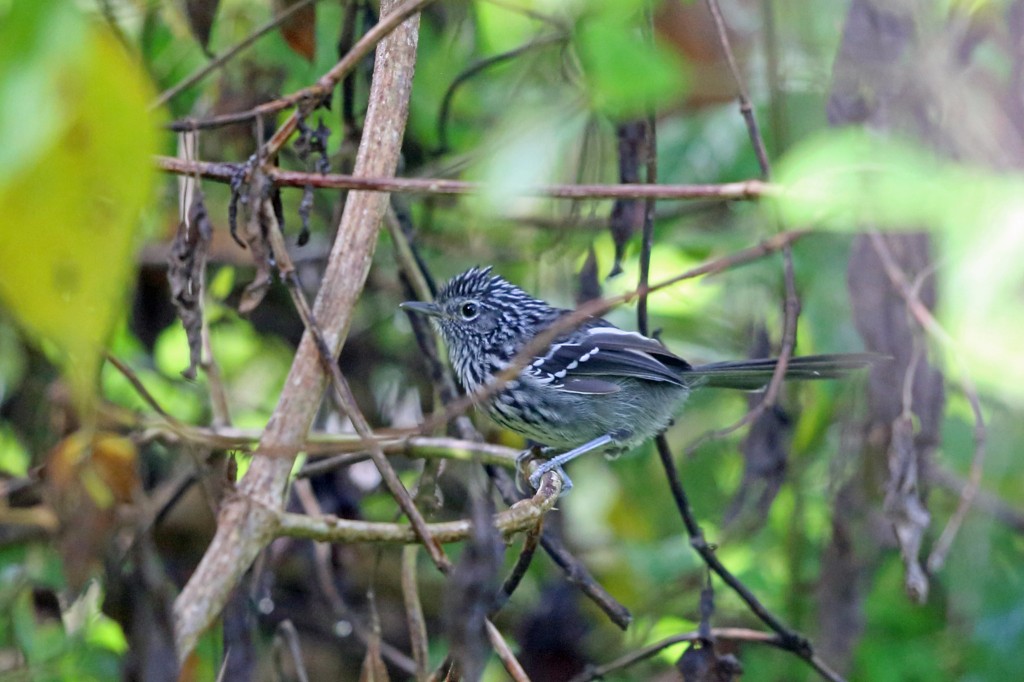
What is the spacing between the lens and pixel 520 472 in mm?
3766

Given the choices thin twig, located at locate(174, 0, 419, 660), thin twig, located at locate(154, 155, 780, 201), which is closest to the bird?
thin twig, located at locate(174, 0, 419, 660)

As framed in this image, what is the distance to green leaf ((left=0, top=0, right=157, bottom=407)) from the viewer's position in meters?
1.14

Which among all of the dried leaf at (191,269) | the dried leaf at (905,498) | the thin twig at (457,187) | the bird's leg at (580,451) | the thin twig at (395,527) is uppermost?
the thin twig at (457,187)

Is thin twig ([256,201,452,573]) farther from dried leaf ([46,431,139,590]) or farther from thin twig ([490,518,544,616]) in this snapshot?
dried leaf ([46,431,139,590])

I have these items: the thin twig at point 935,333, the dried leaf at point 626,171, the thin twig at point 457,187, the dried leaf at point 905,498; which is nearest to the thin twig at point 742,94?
the thin twig at point 935,333

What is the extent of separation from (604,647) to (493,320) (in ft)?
5.40

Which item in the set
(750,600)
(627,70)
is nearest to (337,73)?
(627,70)

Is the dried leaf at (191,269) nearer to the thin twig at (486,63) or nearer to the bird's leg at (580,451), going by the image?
the bird's leg at (580,451)

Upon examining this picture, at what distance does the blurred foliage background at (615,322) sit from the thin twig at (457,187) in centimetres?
15

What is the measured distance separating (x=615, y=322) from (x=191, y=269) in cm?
250

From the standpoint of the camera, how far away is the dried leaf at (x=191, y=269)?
2.74 m

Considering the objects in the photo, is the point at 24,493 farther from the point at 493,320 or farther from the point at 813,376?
the point at 813,376

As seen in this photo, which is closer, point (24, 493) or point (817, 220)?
point (817, 220)

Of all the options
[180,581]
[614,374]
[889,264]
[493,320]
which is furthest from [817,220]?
[180,581]
